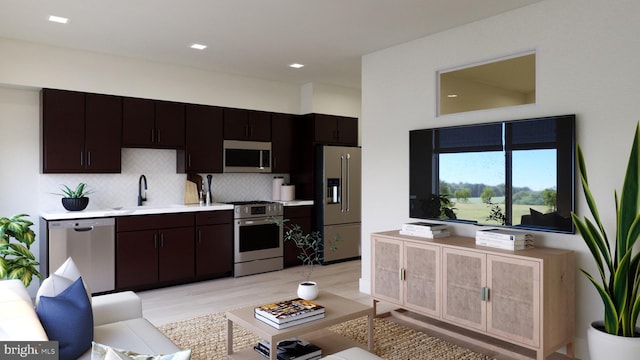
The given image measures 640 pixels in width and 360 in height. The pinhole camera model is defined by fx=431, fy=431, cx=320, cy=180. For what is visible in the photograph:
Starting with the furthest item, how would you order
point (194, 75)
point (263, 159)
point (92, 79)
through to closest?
point (263, 159)
point (194, 75)
point (92, 79)

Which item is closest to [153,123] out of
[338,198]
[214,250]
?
[214,250]

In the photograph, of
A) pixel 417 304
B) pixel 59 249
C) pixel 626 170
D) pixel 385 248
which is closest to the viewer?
pixel 626 170

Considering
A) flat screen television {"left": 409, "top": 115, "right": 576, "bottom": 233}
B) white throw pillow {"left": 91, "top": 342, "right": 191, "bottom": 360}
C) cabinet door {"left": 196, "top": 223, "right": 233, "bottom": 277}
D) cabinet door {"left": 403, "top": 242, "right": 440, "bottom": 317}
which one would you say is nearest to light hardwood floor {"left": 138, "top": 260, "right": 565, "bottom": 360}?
cabinet door {"left": 196, "top": 223, "right": 233, "bottom": 277}

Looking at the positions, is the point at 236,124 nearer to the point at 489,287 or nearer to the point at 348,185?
the point at 348,185

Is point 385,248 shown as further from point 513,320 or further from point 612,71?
point 612,71

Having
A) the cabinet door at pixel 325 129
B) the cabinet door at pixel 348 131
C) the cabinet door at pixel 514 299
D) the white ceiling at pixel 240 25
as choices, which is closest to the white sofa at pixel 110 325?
the cabinet door at pixel 514 299

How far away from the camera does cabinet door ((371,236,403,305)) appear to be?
387 cm

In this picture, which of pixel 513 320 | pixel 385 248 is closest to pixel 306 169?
pixel 385 248

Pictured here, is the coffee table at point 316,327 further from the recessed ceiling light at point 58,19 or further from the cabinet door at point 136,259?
the recessed ceiling light at point 58,19

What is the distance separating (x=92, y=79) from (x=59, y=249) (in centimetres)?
188

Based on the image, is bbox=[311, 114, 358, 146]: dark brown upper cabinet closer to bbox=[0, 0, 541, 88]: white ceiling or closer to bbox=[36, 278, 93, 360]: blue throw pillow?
bbox=[0, 0, 541, 88]: white ceiling

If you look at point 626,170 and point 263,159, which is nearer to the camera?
point 626,170

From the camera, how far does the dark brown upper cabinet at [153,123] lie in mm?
4988

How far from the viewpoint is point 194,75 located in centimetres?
554
